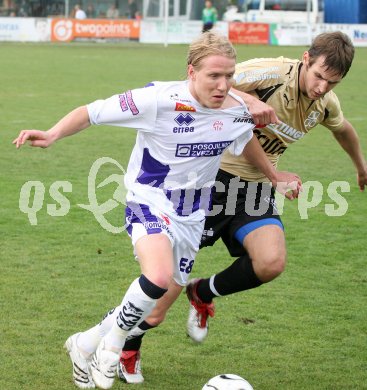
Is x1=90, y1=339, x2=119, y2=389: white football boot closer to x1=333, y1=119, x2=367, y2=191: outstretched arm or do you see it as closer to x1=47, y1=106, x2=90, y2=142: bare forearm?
x1=47, y1=106, x2=90, y2=142: bare forearm

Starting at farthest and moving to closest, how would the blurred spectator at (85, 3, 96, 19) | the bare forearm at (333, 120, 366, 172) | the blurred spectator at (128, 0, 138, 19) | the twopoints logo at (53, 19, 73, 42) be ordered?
the blurred spectator at (128, 0, 138, 19) < the blurred spectator at (85, 3, 96, 19) < the twopoints logo at (53, 19, 73, 42) < the bare forearm at (333, 120, 366, 172)

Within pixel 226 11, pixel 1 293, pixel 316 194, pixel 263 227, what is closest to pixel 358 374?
pixel 263 227

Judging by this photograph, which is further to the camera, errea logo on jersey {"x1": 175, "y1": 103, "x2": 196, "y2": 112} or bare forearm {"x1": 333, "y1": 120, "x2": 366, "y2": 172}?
bare forearm {"x1": 333, "y1": 120, "x2": 366, "y2": 172}

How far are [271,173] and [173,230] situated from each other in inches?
34.8

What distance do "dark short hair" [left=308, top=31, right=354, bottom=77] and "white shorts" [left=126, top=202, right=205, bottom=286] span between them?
1.14m

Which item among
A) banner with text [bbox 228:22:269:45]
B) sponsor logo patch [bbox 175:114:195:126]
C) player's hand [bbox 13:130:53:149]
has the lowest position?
banner with text [bbox 228:22:269:45]

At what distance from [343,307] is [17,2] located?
4107cm

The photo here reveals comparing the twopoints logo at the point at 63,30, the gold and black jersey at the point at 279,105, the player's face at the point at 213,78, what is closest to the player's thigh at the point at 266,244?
the gold and black jersey at the point at 279,105

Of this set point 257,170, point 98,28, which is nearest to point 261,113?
point 257,170

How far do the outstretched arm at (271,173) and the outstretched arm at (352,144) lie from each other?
734 mm

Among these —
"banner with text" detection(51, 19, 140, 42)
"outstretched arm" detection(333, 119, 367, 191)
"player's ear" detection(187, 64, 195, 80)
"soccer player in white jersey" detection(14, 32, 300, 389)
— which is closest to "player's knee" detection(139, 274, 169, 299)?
"soccer player in white jersey" detection(14, 32, 300, 389)

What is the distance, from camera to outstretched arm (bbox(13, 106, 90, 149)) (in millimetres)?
4480

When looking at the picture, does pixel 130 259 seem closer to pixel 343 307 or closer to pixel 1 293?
pixel 1 293

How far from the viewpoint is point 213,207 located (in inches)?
223
